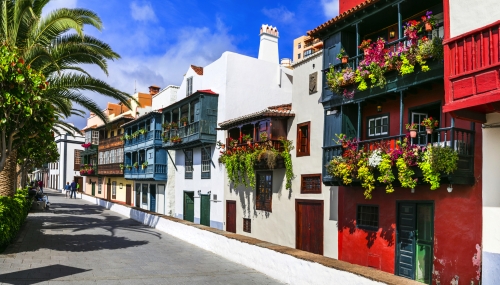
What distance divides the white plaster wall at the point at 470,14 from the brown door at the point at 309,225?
894 cm

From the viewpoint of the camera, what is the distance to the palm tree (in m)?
13.5

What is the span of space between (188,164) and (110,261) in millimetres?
16798

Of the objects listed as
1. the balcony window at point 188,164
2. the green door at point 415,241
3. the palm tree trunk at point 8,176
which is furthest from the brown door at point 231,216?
the green door at point 415,241

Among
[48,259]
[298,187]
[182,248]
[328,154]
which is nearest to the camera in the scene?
[48,259]

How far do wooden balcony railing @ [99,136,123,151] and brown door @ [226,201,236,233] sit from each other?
1923cm

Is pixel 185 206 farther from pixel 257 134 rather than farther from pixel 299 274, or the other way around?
pixel 299 274

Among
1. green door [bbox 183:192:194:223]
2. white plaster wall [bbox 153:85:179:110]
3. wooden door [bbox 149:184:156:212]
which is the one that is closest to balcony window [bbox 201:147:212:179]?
green door [bbox 183:192:194:223]

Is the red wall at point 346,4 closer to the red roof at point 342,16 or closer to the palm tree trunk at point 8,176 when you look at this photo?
the red roof at point 342,16

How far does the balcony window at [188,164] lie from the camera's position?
93.5 feet

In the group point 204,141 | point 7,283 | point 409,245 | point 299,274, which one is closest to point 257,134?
point 204,141

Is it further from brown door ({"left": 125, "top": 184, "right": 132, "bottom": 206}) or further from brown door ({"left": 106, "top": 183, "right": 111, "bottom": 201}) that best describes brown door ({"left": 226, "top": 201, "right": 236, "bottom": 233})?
brown door ({"left": 106, "top": 183, "right": 111, "bottom": 201})

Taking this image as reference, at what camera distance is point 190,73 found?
28.7 metres

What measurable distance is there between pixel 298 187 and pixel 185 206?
13.3 meters

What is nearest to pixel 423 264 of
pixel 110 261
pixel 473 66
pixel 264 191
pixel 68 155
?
pixel 473 66
